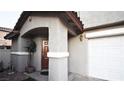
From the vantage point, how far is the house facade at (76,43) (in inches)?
219

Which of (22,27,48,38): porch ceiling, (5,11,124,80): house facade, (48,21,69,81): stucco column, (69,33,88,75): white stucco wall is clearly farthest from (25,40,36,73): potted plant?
(48,21,69,81): stucco column

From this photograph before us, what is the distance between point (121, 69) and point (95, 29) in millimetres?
2783

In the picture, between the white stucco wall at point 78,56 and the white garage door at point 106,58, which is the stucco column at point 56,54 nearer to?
the white stucco wall at point 78,56

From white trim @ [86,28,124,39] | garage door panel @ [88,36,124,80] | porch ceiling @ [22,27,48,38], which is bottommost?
garage door panel @ [88,36,124,80]

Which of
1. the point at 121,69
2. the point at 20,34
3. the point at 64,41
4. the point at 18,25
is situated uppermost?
the point at 18,25

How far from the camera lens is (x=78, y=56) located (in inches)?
329

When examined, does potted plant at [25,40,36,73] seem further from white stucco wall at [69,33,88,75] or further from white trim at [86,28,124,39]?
white trim at [86,28,124,39]

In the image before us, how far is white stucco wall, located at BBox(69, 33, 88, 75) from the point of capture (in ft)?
26.1

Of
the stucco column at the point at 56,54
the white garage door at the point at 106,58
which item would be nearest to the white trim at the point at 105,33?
the white garage door at the point at 106,58

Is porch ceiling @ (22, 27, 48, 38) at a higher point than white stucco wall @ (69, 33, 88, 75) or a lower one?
higher

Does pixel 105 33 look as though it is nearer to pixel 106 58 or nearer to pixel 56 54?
pixel 106 58
